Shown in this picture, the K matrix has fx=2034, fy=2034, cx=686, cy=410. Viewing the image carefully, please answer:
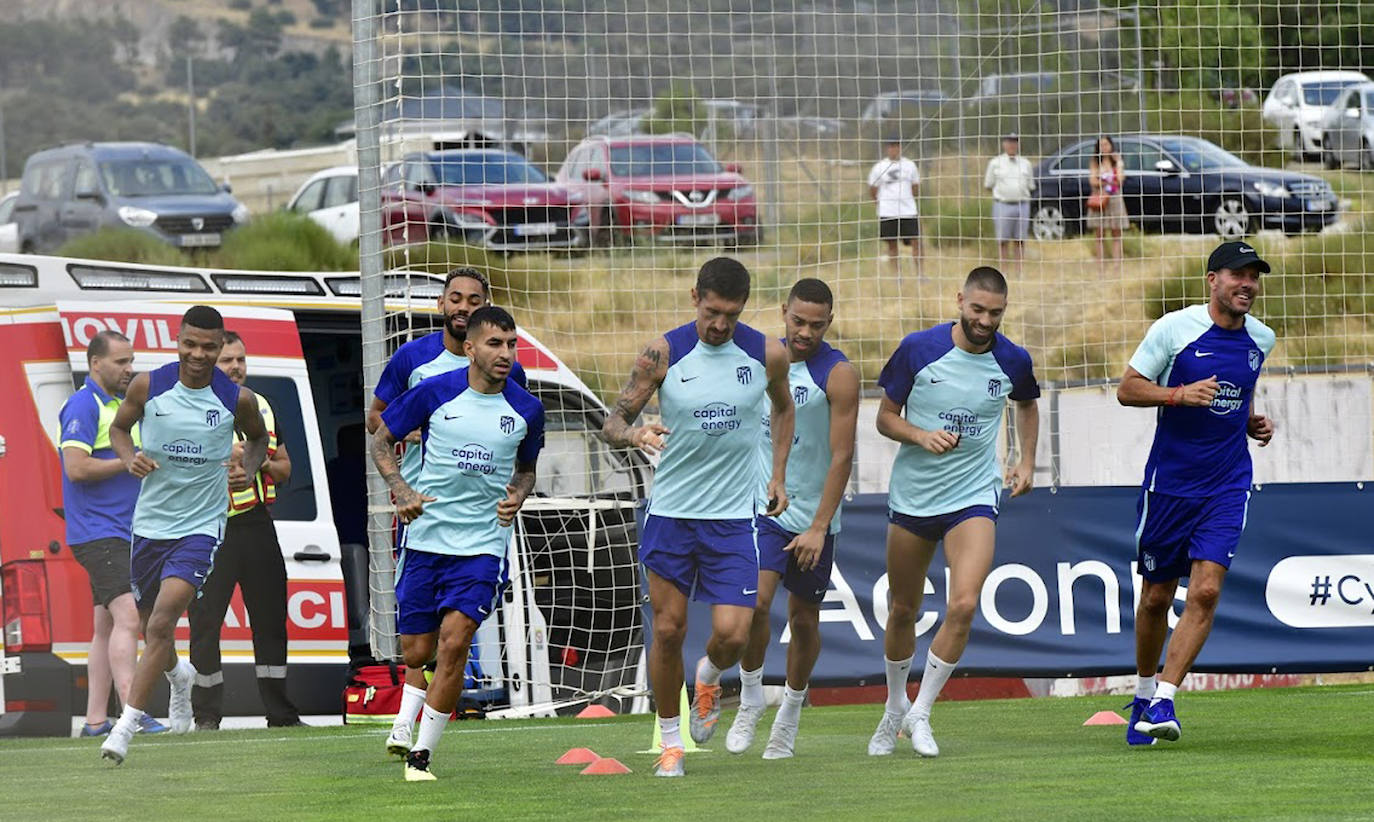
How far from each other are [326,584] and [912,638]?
4.26 m

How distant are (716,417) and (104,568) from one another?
485 centimetres

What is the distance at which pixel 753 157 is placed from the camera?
17.6 meters

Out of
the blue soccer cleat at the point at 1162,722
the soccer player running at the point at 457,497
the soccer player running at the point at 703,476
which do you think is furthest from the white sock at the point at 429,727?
the blue soccer cleat at the point at 1162,722

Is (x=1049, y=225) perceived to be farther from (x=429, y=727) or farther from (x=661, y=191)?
(x=429, y=727)

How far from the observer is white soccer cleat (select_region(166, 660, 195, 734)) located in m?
11.6

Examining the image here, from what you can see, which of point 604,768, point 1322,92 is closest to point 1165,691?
point 604,768

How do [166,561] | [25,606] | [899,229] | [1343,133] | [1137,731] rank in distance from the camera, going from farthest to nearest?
[1343,133]
[899,229]
[25,606]
[166,561]
[1137,731]

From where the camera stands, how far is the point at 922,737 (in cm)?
920

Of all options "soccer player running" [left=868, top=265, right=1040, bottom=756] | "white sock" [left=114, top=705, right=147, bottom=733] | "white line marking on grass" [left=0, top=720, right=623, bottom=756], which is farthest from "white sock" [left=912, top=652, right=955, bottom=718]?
"white sock" [left=114, top=705, right=147, bottom=733]

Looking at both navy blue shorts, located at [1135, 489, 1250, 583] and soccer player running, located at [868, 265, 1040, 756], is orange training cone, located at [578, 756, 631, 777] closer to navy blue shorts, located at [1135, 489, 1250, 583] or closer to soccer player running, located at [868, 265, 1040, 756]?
soccer player running, located at [868, 265, 1040, 756]

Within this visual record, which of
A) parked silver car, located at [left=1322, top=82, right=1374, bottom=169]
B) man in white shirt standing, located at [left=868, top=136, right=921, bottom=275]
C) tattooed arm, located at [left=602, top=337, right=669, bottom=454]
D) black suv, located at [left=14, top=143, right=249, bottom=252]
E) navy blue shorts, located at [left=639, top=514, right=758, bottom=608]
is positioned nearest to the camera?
tattooed arm, located at [left=602, top=337, right=669, bottom=454]

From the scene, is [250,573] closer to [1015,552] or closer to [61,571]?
[61,571]

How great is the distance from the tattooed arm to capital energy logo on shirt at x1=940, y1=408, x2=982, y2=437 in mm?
1528

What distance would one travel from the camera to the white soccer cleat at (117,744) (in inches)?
374
